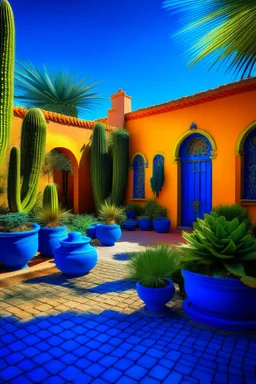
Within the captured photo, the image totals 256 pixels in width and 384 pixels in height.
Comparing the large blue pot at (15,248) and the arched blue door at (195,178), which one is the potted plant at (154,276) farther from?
the arched blue door at (195,178)

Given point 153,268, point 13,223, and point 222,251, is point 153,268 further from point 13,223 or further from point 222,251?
point 13,223

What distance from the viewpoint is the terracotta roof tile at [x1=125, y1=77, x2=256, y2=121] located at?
8203 millimetres

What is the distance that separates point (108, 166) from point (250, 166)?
5.54 m

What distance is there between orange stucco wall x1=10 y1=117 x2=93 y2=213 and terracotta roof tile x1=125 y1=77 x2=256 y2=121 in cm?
259

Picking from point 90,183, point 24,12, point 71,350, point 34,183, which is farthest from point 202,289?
point 90,183

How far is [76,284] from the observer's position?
4.43 m

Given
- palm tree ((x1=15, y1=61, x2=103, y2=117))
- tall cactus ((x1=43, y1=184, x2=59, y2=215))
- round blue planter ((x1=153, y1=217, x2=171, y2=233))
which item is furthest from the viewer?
palm tree ((x1=15, y1=61, x2=103, y2=117))

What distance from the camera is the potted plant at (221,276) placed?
111 inches

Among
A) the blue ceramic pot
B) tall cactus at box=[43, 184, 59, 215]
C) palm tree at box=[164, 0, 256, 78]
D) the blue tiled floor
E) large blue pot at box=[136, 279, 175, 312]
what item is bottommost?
the blue tiled floor

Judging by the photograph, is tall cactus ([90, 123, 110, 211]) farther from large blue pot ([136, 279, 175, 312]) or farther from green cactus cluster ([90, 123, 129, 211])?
large blue pot ([136, 279, 175, 312])

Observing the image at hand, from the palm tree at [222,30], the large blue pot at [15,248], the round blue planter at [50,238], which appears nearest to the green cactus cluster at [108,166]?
the round blue planter at [50,238]

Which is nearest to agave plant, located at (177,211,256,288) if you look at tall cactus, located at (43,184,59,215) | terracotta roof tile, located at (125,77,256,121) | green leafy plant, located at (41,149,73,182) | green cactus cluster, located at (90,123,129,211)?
tall cactus, located at (43,184,59,215)

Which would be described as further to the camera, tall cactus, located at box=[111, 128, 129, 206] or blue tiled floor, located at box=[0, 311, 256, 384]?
tall cactus, located at box=[111, 128, 129, 206]

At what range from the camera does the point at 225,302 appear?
9.32ft
